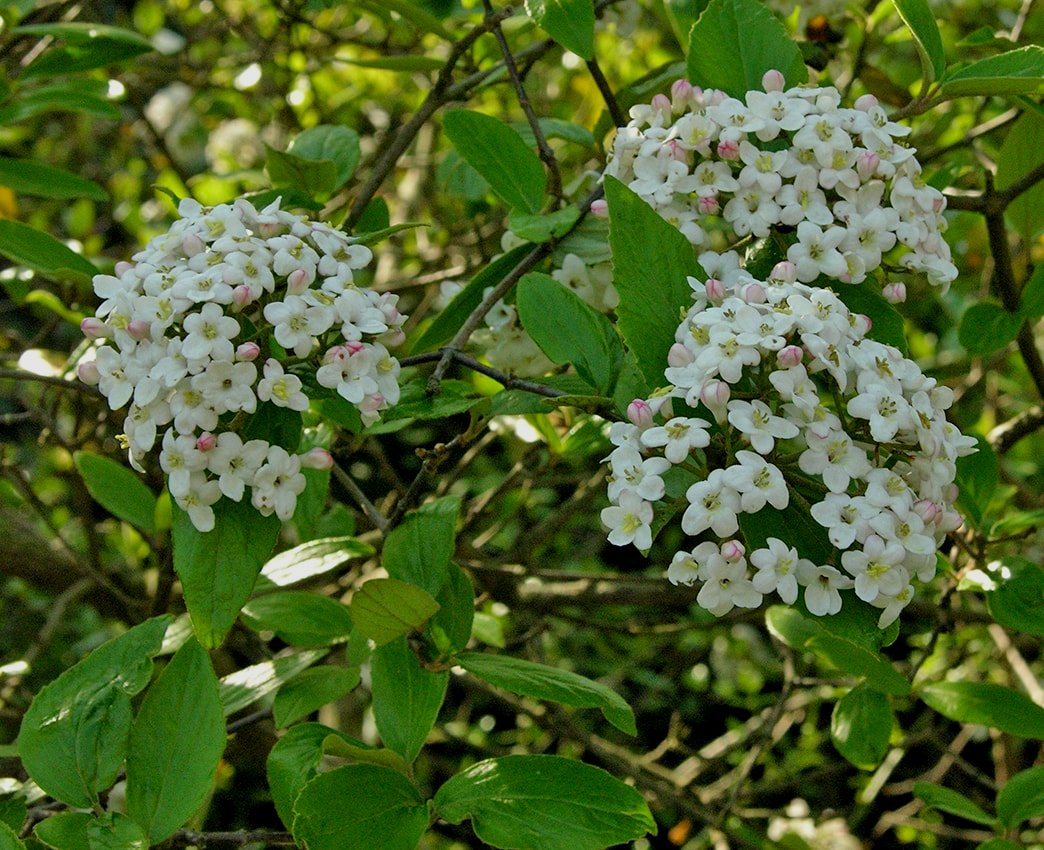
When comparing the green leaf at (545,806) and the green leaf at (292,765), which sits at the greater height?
the green leaf at (292,765)

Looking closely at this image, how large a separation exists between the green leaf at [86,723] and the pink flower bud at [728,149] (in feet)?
2.53

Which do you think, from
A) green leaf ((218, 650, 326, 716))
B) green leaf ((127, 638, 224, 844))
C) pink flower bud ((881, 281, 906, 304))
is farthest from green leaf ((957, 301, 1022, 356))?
green leaf ((127, 638, 224, 844))

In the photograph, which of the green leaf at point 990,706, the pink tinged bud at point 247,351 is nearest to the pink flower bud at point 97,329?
the pink tinged bud at point 247,351

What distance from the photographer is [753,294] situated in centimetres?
109

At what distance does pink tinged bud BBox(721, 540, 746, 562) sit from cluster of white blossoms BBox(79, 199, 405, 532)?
13.8 inches

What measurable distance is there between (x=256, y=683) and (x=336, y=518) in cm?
49

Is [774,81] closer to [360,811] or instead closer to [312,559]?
[312,559]

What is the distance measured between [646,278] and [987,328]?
28.7 inches

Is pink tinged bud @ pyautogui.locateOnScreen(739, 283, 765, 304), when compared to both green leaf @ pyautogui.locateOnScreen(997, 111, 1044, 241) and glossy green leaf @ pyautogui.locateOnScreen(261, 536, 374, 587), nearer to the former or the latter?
glossy green leaf @ pyautogui.locateOnScreen(261, 536, 374, 587)

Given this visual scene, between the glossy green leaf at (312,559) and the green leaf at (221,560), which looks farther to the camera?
the glossy green leaf at (312,559)

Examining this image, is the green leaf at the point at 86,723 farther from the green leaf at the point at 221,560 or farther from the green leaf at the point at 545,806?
the green leaf at the point at 545,806

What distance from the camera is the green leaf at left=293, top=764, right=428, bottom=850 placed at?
1.03 metres

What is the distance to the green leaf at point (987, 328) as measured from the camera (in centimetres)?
161

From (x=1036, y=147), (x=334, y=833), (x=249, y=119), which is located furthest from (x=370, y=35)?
(x=334, y=833)
